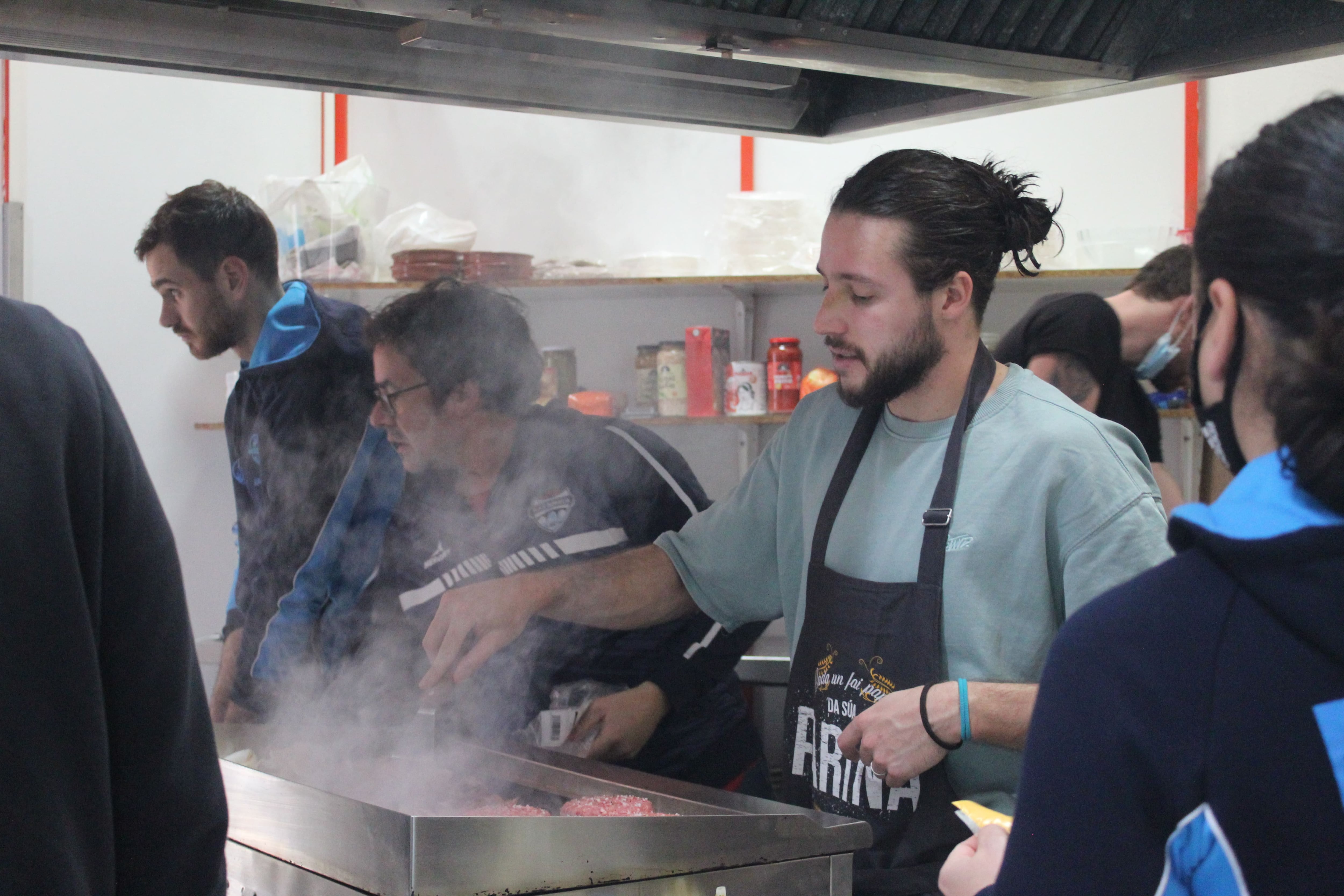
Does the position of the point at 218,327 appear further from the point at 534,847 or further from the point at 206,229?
the point at 534,847

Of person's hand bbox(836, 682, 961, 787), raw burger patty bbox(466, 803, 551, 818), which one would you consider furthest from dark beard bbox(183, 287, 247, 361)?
person's hand bbox(836, 682, 961, 787)

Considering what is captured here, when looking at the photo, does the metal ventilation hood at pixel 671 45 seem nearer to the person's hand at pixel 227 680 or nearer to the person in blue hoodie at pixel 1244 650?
the person in blue hoodie at pixel 1244 650

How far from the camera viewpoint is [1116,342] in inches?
101

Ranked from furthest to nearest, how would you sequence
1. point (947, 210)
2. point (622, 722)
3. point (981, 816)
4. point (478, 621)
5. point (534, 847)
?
point (622, 722), point (478, 621), point (947, 210), point (534, 847), point (981, 816)

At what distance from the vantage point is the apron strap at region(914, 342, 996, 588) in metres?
1.51

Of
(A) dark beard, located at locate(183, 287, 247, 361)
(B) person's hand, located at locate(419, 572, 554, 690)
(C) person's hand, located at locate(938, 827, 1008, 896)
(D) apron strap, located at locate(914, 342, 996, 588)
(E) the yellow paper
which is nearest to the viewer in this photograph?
(C) person's hand, located at locate(938, 827, 1008, 896)

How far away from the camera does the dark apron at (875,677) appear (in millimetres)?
1473

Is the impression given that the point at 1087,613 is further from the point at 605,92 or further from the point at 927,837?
the point at 605,92

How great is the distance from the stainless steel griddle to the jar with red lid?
1.97 m

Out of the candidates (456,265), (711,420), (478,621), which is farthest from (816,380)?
(478,621)

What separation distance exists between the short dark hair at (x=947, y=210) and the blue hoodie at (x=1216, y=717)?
95cm

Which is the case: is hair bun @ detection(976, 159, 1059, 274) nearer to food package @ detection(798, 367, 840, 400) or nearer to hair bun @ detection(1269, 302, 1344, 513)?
hair bun @ detection(1269, 302, 1344, 513)

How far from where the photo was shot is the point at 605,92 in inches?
67.8

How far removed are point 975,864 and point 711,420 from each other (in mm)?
2584
